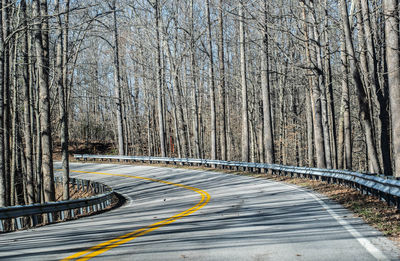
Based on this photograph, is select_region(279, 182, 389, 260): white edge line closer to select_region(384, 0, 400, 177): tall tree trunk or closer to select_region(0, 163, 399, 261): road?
select_region(0, 163, 399, 261): road

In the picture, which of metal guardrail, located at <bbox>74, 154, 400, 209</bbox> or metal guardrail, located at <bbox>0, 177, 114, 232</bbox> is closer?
metal guardrail, located at <bbox>74, 154, 400, 209</bbox>

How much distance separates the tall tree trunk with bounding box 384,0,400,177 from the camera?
13.4m

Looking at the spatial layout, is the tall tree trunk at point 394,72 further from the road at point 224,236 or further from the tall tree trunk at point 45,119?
the tall tree trunk at point 45,119

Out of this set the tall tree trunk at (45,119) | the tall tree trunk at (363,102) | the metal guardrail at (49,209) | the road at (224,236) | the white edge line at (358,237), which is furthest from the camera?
the tall tree trunk at (363,102)

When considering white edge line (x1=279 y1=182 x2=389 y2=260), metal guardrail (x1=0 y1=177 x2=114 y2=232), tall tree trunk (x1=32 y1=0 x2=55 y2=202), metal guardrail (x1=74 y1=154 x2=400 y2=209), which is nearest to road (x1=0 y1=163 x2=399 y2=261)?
white edge line (x1=279 y1=182 x2=389 y2=260)

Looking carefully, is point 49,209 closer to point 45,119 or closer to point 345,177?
point 45,119

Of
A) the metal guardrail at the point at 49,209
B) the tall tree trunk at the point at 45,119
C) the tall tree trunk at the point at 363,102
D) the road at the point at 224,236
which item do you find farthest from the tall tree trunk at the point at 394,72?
the tall tree trunk at the point at 45,119

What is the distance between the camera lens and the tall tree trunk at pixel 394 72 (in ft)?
43.9

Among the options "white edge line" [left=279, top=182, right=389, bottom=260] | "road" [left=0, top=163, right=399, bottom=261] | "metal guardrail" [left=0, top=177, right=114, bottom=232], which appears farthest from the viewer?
"metal guardrail" [left=0, top=177, right=114, bottom=232]

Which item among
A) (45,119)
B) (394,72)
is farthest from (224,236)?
(45,119)

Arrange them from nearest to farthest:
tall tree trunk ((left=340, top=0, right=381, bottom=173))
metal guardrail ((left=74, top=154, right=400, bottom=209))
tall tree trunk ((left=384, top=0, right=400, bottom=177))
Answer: metal guardrail ((left=74, top=154, right=400, bottom=209)) < tall tree trunk ((left=384, top=0, right=400, bottom=177)) < tall tree trunk ((left=340, top=0, right=381, bottom=173))

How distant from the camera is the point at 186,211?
12.4 metres

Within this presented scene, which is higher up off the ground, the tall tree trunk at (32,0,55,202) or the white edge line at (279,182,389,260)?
the tall tree trunk at (32,0,55,202)

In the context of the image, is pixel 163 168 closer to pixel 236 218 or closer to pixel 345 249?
pixel 236 218
